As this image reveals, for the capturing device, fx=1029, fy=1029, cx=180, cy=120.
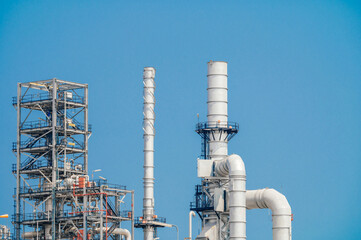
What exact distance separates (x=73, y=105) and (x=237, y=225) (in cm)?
2994

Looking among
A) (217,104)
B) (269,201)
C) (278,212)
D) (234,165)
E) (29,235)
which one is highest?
(217,104)

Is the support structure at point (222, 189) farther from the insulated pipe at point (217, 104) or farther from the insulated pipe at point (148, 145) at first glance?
the insulated pipe at point (148, 145)

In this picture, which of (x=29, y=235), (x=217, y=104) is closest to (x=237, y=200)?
(x=217, y=104)

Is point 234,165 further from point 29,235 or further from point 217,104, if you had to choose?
point 29,235

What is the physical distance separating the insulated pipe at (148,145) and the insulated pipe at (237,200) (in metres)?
34.1

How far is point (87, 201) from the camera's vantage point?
108 m

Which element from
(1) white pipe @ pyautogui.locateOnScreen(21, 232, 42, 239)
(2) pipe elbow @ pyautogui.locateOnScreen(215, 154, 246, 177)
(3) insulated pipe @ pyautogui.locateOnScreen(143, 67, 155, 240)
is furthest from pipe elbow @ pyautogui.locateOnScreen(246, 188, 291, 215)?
(3) insulated pipe @ pyautogui.locateOnScreen(143, 67, 155, 240)

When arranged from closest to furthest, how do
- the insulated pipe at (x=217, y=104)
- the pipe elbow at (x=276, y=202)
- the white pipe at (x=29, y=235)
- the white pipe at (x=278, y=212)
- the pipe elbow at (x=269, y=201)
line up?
1. the white pipe at (x=278, y=212)
2. the pipe elbow at (x=276, y=202)
3. the pipe elbow at (x=269, y=201)
4. the insulated pipe at (x=217, y=104)
5. the white pipe at (x=29, y=235)

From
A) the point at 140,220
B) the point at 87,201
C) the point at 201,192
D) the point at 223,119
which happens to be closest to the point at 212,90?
the point at 223,119

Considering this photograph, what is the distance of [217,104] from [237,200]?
15.8 meters

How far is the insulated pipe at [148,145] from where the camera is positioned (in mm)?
129375

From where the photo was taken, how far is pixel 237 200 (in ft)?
313

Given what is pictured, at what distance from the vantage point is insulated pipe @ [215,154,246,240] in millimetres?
95000

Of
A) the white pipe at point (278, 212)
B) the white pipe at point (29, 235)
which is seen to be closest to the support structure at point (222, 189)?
the white pipe at point (278, 212)
